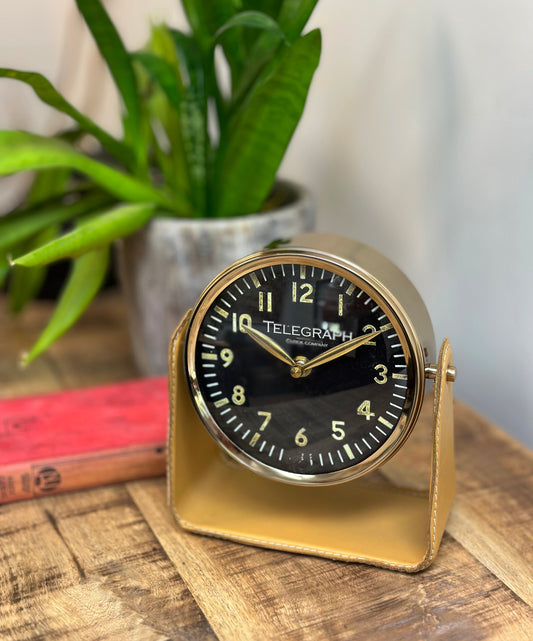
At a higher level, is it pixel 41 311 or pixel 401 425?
pixel 401 425

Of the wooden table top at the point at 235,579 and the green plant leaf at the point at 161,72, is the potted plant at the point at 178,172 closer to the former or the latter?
the green plant leaf at the point at 161,72

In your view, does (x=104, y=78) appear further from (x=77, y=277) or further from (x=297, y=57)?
(x=297, y=57)

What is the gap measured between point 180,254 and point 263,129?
20 centimetres

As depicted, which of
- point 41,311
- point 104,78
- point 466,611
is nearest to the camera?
point 466,611

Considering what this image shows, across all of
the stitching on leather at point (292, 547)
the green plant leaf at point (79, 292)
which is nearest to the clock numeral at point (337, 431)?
the stitching on leather at point (292, 547)

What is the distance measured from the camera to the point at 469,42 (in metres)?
0.90

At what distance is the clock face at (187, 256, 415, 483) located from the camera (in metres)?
0.68

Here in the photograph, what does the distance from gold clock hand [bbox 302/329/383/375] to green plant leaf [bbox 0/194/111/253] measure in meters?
0.47

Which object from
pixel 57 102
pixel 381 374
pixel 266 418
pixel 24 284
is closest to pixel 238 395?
pixel 266 418

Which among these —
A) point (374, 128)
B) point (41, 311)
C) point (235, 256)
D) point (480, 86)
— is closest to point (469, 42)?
point (480, 86)

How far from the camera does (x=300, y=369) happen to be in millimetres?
710

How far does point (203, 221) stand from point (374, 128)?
0.31 m

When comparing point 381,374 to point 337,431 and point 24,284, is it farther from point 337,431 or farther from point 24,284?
point 24,284

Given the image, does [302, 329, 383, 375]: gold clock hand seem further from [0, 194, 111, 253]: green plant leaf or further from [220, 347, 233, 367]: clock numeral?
[0, 194, 111, 253]: green plant leaf
